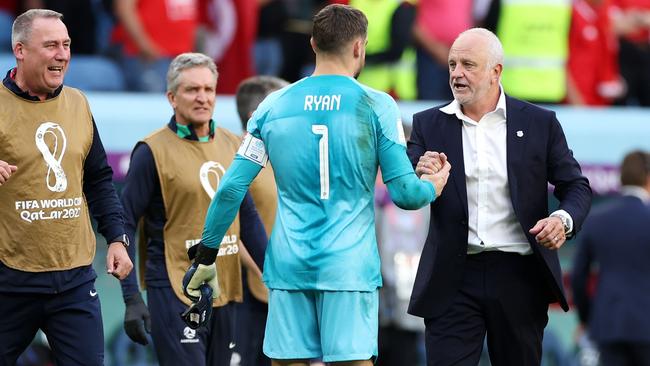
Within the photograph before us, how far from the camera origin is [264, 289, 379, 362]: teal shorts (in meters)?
6.67

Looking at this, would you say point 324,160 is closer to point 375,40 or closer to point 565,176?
point 565,176

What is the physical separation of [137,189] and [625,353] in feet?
13.9

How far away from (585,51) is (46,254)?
27.2 ft

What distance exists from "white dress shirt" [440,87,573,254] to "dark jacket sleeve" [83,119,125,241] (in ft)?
5.63

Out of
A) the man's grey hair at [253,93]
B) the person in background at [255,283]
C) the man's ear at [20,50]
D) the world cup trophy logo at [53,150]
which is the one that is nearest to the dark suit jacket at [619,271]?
the person in background at [255,283]

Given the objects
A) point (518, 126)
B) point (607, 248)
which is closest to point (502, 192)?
point (518, 126)

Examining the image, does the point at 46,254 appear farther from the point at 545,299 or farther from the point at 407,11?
the point at 407,11

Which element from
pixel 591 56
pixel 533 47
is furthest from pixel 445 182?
pixel 591 56

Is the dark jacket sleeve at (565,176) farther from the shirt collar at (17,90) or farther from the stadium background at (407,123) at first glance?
the stadium background at (407,123)

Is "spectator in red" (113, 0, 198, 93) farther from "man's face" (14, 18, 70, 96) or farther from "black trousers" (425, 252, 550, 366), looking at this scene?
"black trousers" (425, 252, 550, 366)

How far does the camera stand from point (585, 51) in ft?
47.4

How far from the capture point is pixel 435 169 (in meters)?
7.04

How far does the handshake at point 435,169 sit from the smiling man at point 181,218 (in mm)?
1442

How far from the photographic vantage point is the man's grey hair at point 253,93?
29.3 ft
